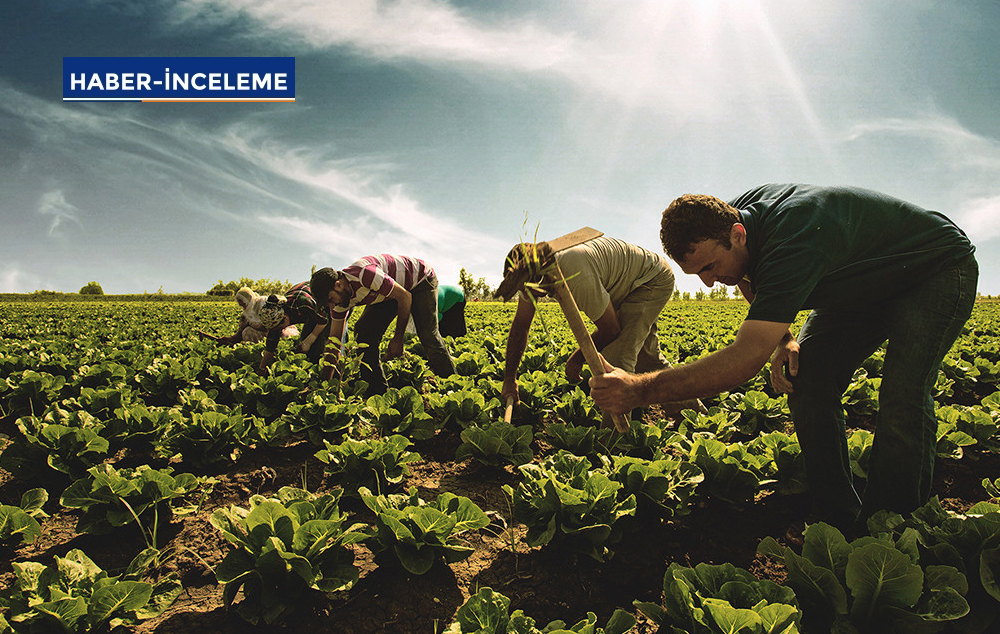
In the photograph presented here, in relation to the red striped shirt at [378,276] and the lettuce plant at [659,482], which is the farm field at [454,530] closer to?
the lettuce plant at [659,482]

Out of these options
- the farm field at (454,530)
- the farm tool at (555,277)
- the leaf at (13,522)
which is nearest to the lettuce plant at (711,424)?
the farm field at (454,530)

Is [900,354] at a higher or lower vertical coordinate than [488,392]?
higher

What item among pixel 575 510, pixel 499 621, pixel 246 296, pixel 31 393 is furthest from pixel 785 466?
pixel 246 296

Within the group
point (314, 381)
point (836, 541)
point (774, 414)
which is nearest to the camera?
point (836, 541)

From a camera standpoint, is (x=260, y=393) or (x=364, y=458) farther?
(x=260, y=393)

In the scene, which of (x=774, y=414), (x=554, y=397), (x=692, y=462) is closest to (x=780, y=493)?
(x=692, y=462)

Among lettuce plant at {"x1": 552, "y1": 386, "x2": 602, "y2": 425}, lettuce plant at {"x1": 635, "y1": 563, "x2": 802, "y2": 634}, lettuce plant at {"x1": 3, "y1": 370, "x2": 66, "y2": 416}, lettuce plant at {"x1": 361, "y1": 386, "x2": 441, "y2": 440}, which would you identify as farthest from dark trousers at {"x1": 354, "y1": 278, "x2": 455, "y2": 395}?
lettuce plant at {"x1": 635, "y1": 563, "x2": 802, "y2": 634}

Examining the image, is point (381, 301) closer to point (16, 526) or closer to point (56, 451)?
point (56, 451)

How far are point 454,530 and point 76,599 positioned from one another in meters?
1.43

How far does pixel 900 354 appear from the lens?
2.40 meters

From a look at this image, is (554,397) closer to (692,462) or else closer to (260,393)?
(692,462)

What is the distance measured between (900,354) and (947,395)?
5.29 metres

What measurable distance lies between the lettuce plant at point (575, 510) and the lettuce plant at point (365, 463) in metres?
0.94

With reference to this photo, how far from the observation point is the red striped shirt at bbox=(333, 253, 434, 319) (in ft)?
16.6
